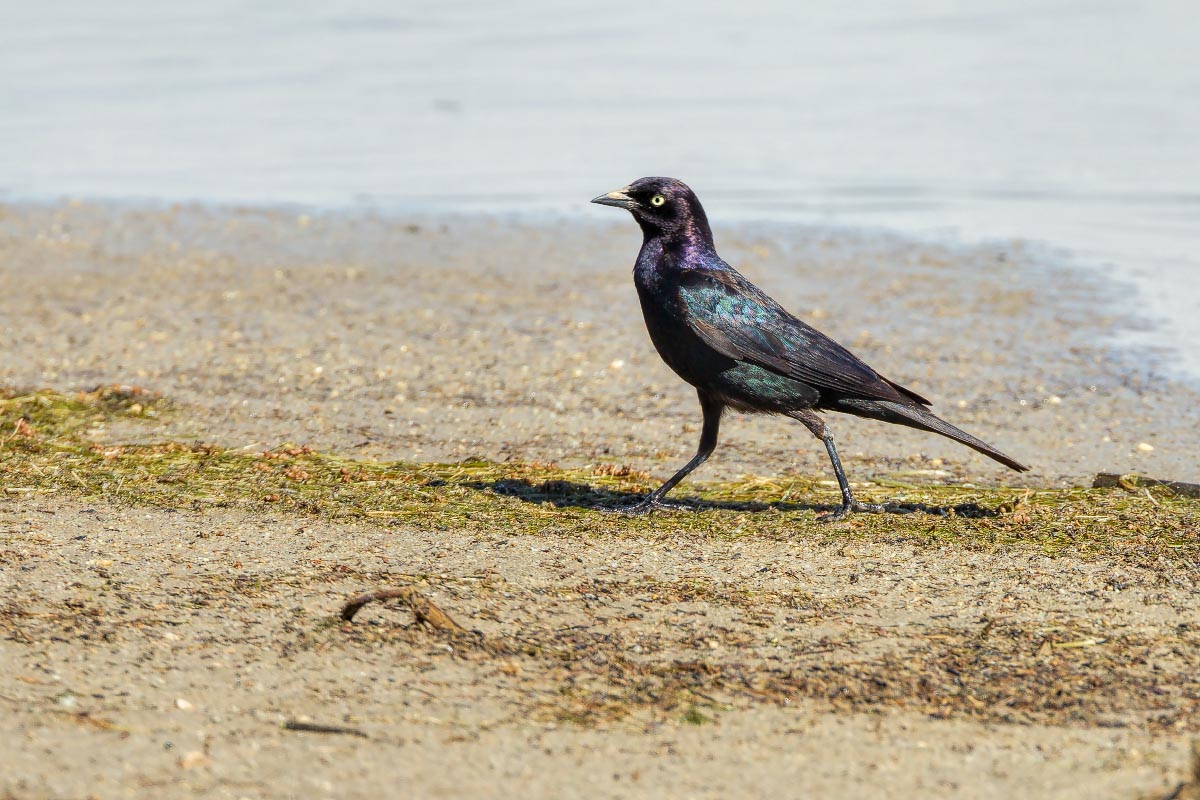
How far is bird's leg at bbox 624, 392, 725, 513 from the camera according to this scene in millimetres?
6441

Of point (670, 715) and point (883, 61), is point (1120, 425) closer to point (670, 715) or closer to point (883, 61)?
point (670, 715)

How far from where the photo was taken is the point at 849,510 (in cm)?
632

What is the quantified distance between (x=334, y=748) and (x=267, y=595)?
1222 mm

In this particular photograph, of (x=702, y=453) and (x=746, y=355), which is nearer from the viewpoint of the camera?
(x=746, y=355)

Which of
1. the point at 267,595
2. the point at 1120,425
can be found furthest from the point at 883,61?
the point at 267,595

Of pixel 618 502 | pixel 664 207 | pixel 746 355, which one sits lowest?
pixel 618 502

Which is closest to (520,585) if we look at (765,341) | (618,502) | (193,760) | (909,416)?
(618,502)

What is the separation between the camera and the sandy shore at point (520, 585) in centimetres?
385

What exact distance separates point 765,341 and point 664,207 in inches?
28.5

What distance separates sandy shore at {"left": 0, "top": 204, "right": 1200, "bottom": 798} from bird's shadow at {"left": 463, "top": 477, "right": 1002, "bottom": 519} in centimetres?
58

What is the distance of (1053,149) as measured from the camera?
1839 cm

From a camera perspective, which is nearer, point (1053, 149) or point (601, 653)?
point (601, 653)

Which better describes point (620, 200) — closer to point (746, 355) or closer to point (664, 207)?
point (664, 207)

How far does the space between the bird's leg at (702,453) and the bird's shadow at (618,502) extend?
5 centimetres
